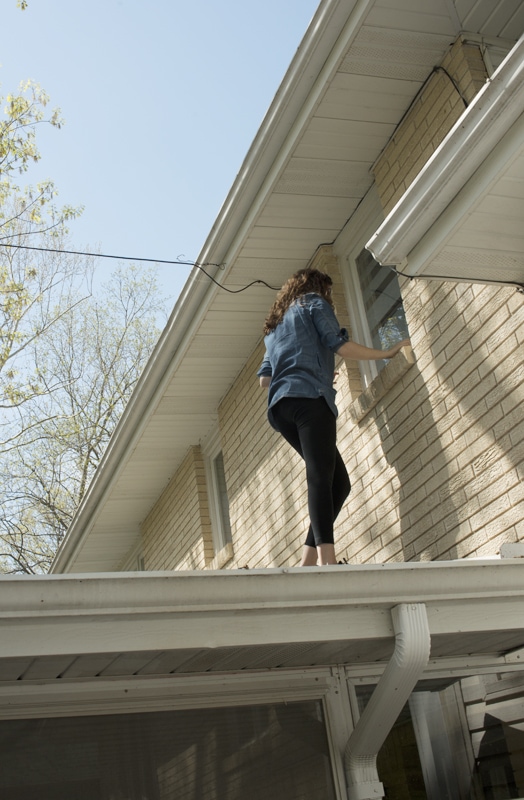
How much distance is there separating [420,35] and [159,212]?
717 inches

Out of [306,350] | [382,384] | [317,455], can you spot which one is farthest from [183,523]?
[317,455]

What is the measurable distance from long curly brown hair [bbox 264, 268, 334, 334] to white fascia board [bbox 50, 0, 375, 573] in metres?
0.86

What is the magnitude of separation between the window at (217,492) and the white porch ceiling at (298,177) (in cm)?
31

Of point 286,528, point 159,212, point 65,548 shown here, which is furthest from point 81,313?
point 286,528

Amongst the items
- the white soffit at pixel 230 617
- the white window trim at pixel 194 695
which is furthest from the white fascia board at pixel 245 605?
the white window trim at pixel 194 695

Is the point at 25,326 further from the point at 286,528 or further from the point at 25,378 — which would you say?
the point at 286,528

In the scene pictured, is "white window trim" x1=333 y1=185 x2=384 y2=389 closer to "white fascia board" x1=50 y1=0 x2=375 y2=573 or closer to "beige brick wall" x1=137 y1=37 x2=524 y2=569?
"beige brick wall" x1=137 y1=37 x2=524 y2=569

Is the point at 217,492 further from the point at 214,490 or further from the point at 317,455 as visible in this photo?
the point at 317,455

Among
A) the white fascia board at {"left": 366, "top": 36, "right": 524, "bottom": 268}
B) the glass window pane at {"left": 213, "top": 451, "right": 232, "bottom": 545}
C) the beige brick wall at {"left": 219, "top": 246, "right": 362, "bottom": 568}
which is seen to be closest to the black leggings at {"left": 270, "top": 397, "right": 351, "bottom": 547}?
the white fascia board at {"left": 366, "top": 36, "right": 524, "bottom": 268}

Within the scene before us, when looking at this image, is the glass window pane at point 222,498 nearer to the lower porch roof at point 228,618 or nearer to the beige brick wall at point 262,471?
the beige brick wall at point 262,471

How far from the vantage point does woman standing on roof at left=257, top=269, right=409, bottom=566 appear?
14.6ft

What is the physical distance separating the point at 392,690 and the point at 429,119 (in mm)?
3274

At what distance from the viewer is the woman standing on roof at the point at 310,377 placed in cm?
446

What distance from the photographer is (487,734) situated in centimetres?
362
